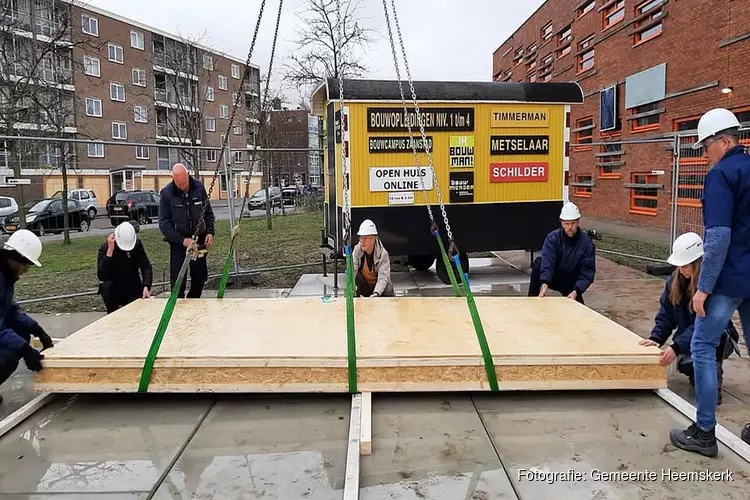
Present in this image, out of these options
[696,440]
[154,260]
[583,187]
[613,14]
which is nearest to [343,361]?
[696,440]

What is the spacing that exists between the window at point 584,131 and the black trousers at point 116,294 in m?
17.2

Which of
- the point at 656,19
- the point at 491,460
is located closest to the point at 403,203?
the point at 491,460

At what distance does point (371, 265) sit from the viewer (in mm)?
5777

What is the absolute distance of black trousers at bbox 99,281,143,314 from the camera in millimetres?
5500

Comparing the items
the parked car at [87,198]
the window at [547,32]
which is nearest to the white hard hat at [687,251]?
the parked car at [87,198]

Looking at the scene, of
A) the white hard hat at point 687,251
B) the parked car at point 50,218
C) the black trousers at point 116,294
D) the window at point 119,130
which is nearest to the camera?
the white hard hat at point 687,251

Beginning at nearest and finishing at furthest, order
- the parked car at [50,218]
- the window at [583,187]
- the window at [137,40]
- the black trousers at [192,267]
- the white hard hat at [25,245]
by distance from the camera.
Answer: the white hard hat at [25,245] < the black trousers at [192,267] < the parked car at [50,218] < the window at [583,187] < the window at [137,40]

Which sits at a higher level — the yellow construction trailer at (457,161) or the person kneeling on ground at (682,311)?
the yellow construction trailer at (457,161)

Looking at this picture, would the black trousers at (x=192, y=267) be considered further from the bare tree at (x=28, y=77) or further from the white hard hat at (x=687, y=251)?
the bare tree at (x=28, y=77)

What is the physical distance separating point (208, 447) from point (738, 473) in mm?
2905

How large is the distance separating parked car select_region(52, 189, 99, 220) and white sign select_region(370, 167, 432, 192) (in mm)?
4731

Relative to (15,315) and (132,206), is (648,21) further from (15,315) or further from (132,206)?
(15,315)

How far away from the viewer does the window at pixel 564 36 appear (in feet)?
70.7

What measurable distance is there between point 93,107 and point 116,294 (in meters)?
39.5
